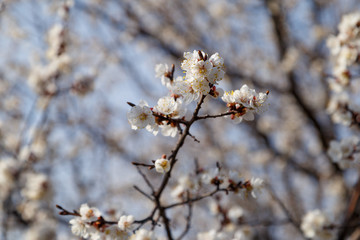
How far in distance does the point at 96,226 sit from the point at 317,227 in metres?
2.03

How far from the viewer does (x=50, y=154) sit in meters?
5.54

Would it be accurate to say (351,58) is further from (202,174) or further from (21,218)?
(21,218)

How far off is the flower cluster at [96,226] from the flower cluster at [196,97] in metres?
0.56

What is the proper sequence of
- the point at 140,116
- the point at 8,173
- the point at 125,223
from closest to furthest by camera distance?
1. the point at 140,116
2. the point at 125,223
3. the point at 8,173

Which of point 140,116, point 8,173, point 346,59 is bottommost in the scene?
point 140,116

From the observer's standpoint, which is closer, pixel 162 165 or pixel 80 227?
pixel 162 165

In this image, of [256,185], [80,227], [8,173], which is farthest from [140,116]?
[8,173]

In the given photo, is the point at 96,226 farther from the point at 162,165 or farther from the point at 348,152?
the point at 348,152

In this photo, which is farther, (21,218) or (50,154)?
(50,154)

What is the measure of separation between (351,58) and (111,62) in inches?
192

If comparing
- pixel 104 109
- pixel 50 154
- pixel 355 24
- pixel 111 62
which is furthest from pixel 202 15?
pixel 355 24

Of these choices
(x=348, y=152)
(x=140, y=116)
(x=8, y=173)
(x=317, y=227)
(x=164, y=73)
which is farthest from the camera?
(x=8, y=173)

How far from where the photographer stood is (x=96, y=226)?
1.61 metres

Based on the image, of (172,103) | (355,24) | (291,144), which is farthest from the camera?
(291,144)
